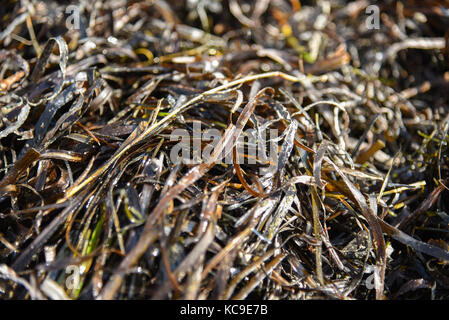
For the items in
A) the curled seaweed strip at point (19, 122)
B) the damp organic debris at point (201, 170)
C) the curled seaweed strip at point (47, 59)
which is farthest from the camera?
the curled seaweed strip at point (47, 59)

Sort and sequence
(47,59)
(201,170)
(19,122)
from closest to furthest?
(201,170) < (19,122) < (47,59)

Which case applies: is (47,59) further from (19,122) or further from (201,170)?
(201,170)

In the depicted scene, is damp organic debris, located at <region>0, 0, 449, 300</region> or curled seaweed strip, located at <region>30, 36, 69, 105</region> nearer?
damp organic debris, located at <region>0, 0, 449, 300</region>

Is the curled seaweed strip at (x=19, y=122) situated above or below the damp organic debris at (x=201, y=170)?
above

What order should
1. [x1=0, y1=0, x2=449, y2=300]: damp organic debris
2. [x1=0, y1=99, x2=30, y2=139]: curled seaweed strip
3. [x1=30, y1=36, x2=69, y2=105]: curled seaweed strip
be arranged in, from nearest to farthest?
1. [x1=0, y1=0, x2=449, y2=300]: damp organic debris
2. [x1=0, y1=99, x2=30, y2=139]: curled seaweed strip
3. [x1=30, y1=36, x2=69, y2=105]: curled seaweed strip

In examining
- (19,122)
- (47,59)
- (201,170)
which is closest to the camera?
(201,170)

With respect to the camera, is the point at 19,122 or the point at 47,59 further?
the point at 47,59

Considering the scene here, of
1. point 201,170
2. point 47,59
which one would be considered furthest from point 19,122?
point 201,170

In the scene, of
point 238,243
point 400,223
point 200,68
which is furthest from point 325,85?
point 238,243
